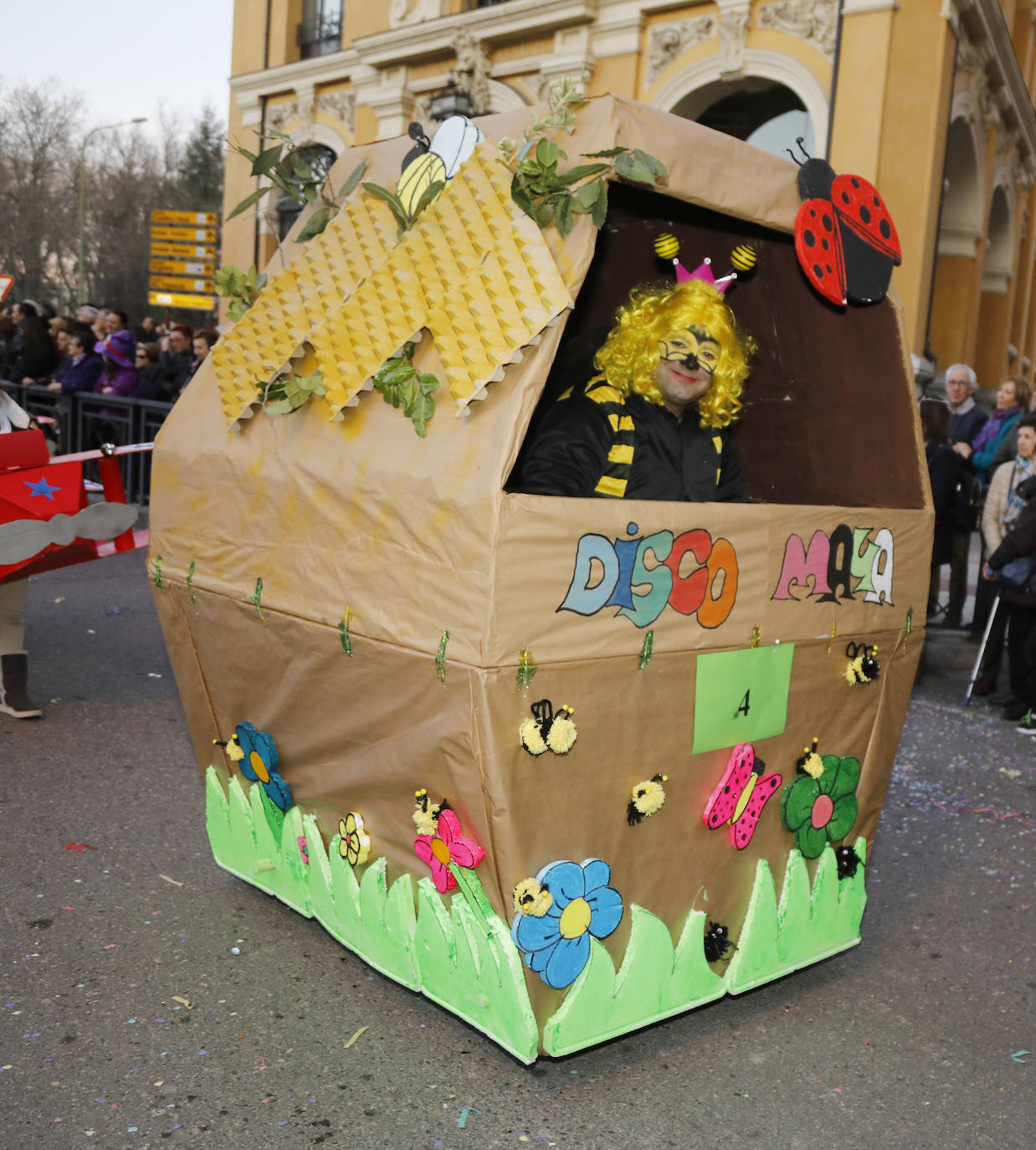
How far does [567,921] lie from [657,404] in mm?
1372

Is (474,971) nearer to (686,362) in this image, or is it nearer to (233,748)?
(233,748)

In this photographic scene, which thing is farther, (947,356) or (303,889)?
(947,356)

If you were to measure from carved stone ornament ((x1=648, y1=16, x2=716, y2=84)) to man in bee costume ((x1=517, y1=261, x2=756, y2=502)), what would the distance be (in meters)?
10.5

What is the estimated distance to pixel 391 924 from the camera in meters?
2.65

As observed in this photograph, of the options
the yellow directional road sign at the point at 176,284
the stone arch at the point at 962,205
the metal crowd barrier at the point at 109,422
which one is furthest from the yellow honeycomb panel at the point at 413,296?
the yellow directional road sign at the point at 176,284

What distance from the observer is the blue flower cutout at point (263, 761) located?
296 centimetres

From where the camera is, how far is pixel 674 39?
40.3 ft

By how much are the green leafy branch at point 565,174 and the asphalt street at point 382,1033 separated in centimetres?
166

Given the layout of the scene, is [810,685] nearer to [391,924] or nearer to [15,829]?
[391,924]

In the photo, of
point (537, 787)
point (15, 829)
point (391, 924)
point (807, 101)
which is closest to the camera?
point (537, 787)

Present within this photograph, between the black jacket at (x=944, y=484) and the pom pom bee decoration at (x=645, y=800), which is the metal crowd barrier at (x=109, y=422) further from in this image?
the pom pom bee decoration at (x=645, y=800)

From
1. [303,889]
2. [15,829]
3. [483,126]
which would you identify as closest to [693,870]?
[303,889]

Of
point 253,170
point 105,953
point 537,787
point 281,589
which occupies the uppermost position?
point 253,170

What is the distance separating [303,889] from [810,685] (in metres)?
1.45
